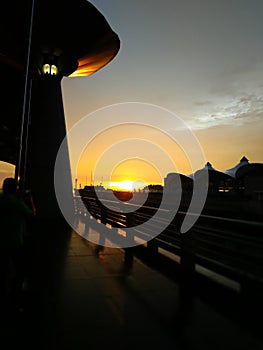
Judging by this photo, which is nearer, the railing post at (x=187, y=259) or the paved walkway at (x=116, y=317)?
the paved walkway at (x=116, y=317)

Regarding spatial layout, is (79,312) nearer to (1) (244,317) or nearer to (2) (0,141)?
(1) (244,317)

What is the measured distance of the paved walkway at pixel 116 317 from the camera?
11.1 ft

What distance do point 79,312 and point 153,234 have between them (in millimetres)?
4010

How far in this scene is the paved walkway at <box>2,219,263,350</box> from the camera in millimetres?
3375

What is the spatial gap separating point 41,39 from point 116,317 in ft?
70.2

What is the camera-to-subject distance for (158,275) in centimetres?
634

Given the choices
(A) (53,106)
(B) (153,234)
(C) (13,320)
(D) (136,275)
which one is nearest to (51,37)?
(A) (53,106)

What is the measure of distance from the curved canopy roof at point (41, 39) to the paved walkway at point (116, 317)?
15.8 meters

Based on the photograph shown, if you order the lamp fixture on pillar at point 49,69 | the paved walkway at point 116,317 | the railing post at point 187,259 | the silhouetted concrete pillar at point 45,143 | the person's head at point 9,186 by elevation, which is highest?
the lamp fixture on pillar at point 49,69

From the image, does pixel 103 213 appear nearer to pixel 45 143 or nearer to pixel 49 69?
pixel 45 143

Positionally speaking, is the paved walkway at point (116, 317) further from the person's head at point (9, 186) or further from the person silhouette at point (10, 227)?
the person's head at point (9, 186)

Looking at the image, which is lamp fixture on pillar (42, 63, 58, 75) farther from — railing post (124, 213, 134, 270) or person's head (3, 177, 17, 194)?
person's head (3, 177, 17, 194)

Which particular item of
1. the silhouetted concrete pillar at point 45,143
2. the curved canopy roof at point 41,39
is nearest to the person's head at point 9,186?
the silhouetted concrete pillar at point 45,143

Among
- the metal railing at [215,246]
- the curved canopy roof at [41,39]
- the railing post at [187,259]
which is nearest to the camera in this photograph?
the metal railing at [215,246]
